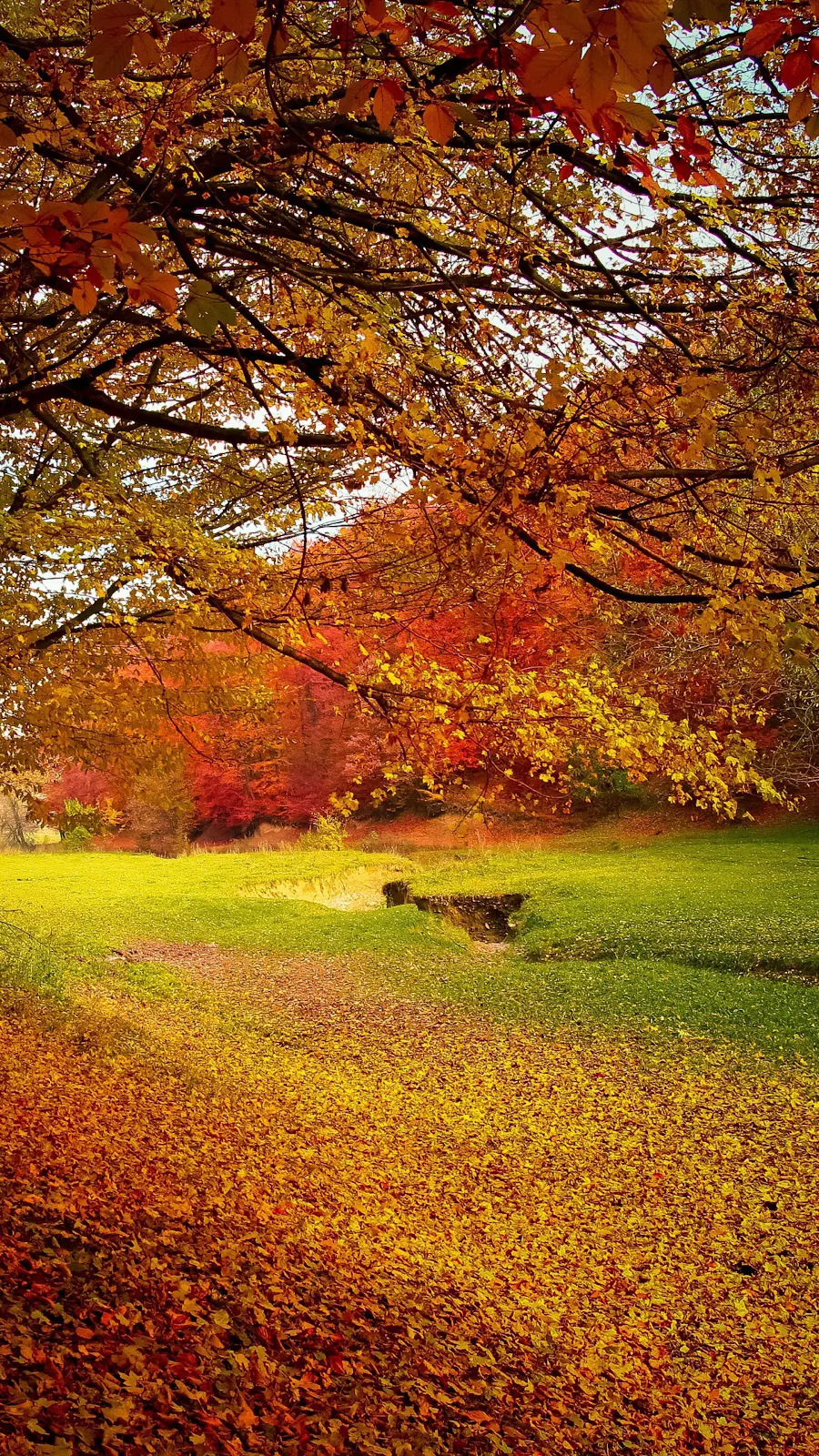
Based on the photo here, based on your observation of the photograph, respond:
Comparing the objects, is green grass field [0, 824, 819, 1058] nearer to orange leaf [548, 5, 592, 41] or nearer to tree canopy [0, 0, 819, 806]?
tree canopy [0, 0, 819, 806]

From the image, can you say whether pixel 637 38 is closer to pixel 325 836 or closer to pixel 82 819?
pixel 325 836

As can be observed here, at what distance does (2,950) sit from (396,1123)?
608cm

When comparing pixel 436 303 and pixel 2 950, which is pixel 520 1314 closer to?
pixel 436 303

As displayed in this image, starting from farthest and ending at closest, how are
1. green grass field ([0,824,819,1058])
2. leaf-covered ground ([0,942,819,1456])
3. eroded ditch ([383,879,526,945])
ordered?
eroded ditch ([383,879,526,945])
green grass field ([0,824,819,1058])
leaf-covered ground ([0,942,819,1456])

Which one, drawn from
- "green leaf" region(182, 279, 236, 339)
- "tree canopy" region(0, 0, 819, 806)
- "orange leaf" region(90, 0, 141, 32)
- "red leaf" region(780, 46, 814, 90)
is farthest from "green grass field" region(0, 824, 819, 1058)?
"orange leaf" region(90, 0, 141, 32)

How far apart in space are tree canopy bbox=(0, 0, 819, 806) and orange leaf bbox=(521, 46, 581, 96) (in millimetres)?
15

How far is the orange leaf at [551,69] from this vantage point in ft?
4.56

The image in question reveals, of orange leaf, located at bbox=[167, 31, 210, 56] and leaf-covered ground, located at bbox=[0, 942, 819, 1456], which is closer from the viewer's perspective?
orange leaf, located at bbox=[167, 31, 210, 56]

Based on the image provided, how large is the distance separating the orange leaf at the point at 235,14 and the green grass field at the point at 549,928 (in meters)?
9.51

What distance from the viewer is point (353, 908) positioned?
A: 19000 millimetres

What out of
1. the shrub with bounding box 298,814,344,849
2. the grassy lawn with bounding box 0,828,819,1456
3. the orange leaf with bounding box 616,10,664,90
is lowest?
the grassy lawn with bounding box 0,828,819,1456

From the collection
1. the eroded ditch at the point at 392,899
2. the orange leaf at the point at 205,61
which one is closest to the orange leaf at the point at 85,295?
the orange leaf at the point at 205,61

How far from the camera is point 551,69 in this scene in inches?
55.1

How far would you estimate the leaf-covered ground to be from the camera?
329 cm
